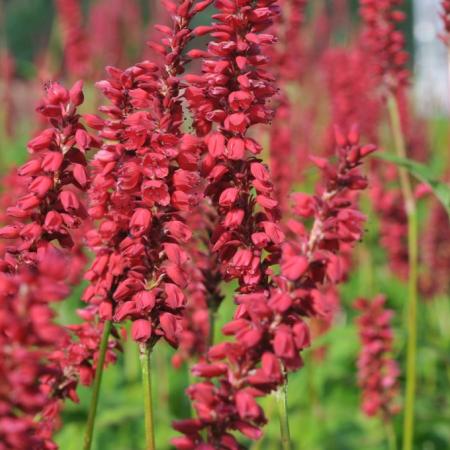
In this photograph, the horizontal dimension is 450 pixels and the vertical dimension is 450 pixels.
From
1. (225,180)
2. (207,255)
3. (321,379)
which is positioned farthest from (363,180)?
(321,379)

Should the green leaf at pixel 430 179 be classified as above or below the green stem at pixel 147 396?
above

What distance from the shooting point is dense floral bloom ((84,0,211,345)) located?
2.01m

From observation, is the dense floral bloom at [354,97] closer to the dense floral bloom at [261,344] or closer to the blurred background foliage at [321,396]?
the blurred background foliage at [321,396]

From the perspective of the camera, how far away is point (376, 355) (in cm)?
464

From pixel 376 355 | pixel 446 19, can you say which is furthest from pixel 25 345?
pixel 376 355

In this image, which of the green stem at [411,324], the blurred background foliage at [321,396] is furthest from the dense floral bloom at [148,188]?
the blurred background foliage at [321,396]

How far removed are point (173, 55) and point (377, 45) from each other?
2.81 m

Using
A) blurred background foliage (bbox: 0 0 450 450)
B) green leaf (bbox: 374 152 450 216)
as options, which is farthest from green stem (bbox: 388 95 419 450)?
green leaf (bbox: 374 152 450 216)

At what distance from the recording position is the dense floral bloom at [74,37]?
955cm

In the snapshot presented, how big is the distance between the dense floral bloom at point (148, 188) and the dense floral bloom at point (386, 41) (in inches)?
103

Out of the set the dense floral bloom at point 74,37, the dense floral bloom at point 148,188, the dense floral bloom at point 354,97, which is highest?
the dense floral bloom at point 74,37

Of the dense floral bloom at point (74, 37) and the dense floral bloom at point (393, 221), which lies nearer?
the dense floral bloom at point (393, 221)

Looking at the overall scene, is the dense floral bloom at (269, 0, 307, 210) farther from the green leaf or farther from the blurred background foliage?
the green leaf

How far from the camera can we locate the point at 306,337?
5.55ft
